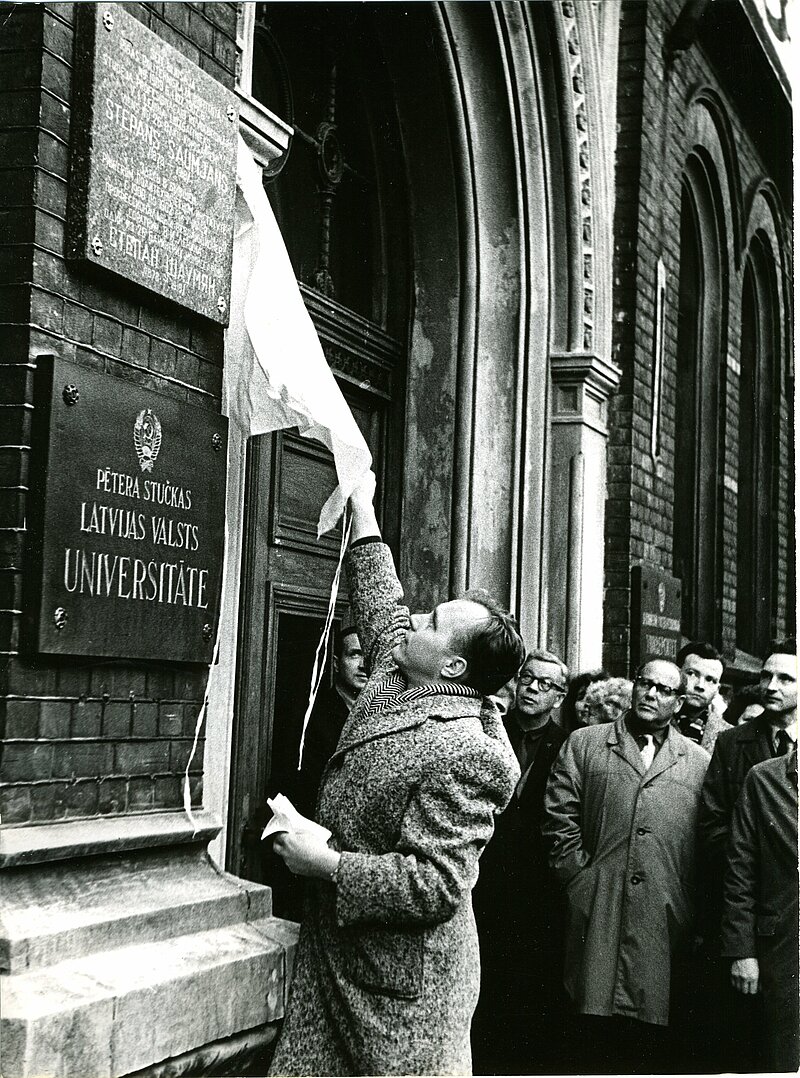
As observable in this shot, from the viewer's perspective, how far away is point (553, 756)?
4.73 meters

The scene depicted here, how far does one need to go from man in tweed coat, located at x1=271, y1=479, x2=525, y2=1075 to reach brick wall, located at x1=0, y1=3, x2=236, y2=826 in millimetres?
424

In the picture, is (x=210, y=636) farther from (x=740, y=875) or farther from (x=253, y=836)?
(x=740, y=875)

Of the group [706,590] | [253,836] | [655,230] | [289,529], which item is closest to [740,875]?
[253,836]

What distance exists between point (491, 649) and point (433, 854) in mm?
442

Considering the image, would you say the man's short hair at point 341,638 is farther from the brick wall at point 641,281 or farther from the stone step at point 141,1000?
the brick wall at point 641,281

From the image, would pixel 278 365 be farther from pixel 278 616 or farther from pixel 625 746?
pixel 625 746

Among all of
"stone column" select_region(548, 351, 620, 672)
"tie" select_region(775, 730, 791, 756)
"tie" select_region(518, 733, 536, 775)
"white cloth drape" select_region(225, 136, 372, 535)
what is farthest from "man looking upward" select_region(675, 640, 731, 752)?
"white cloth drape" select_region(225, 136, 372, 535)

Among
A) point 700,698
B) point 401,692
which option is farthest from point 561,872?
point 401,692

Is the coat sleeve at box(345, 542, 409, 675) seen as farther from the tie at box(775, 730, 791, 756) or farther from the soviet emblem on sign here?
the tie at box(775, 730, 791, 756)

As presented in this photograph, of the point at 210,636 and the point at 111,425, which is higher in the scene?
the point at 111,425

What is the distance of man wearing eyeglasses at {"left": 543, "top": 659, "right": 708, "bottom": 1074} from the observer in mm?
4320

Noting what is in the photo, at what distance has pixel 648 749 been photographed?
4.60 meters

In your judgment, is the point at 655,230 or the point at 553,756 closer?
the point at 553,756

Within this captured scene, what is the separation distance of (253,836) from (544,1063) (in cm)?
140
